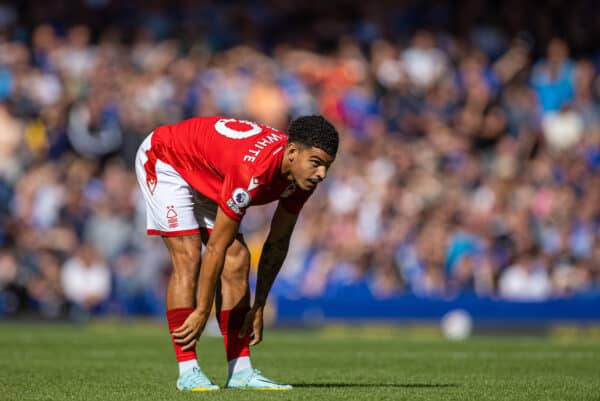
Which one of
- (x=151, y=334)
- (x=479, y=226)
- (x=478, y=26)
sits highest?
(x=478, y=26)

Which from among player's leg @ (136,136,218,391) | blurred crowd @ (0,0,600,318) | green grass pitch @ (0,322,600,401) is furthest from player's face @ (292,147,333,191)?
blurred crowd @ (0,0,600,318)

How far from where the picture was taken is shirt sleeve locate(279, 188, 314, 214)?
26.0ft

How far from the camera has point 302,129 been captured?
7.48 metres

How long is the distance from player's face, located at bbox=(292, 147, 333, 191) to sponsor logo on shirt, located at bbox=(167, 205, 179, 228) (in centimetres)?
103

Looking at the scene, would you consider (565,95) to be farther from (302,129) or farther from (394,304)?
(302,129)

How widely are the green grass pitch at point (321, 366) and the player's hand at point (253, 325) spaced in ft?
1.57

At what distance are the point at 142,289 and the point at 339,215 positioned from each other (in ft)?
11.3

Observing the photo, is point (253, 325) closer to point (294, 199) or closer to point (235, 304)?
point (235, 304)

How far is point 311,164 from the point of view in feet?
24.4

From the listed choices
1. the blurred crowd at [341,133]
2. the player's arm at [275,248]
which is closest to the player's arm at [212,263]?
the player's arm at [275,248]

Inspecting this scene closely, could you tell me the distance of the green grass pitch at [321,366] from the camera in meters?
7.75

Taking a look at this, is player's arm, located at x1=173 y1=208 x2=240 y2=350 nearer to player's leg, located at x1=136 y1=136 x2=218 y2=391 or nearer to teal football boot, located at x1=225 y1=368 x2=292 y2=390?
player's leg, located at x1=136 y1=136 x2=218 y2=391

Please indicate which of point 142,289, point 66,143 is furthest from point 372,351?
point 66,143

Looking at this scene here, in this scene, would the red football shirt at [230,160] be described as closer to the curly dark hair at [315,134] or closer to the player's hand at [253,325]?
the curly dark hair at [315,134]
